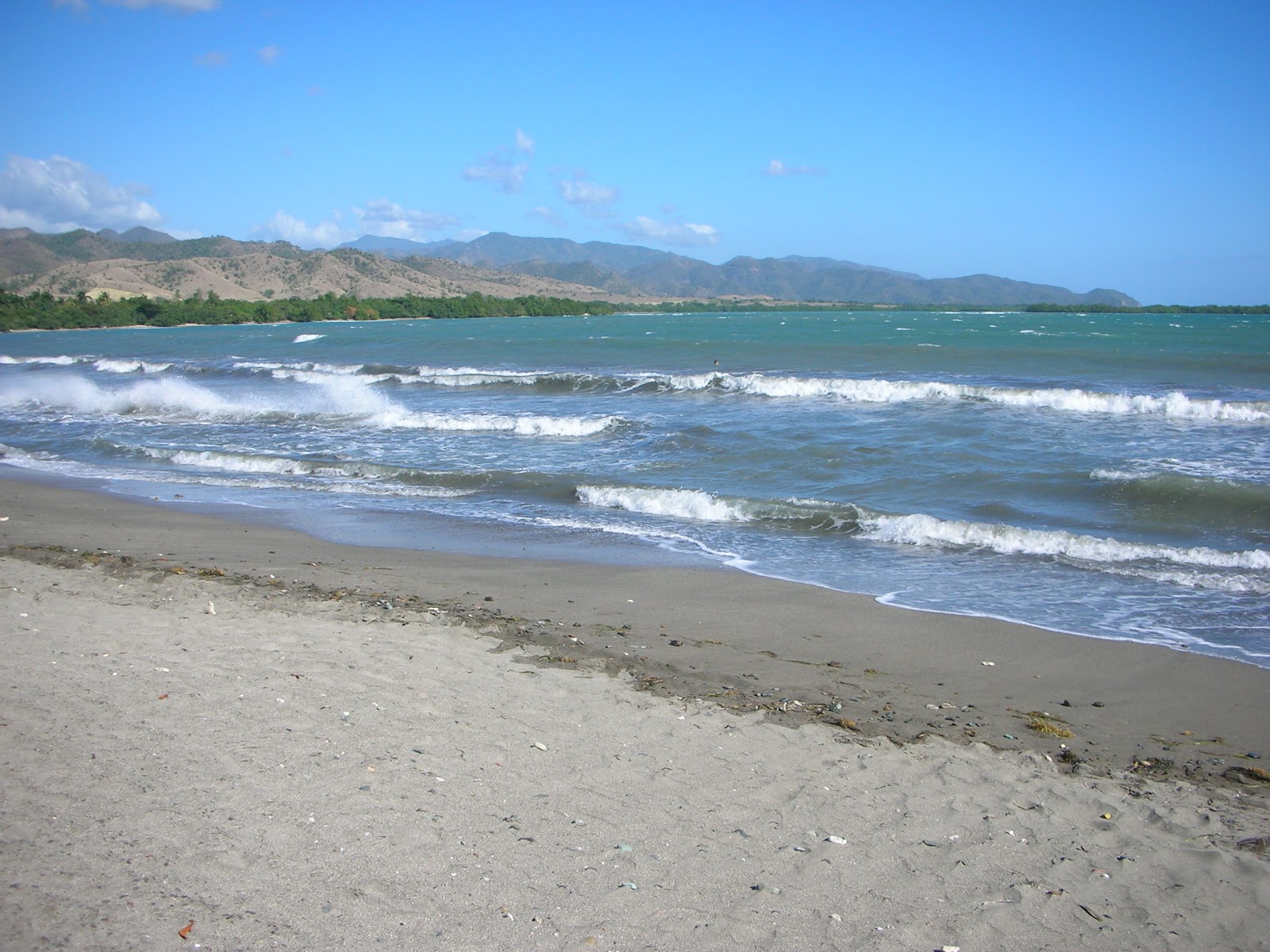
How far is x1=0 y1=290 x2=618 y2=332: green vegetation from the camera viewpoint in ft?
241

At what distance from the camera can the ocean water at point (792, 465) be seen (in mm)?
9094

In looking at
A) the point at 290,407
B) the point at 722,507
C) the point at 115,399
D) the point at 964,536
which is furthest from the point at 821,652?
the point at 115,399

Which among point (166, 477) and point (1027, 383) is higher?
point (1027, 383)

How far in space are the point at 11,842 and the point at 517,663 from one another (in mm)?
3067

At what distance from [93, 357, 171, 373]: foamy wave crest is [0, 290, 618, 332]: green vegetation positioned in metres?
41.2

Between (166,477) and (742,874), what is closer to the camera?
(742,874)

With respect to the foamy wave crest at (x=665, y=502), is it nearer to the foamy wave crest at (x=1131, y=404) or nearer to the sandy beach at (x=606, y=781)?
the sandy beach at (x=606, y=781)

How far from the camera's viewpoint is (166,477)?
1477 centimetres

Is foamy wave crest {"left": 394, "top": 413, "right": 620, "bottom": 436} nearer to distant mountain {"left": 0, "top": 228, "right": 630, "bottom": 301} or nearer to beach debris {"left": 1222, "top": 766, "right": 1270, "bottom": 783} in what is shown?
beach debris {"left": 1222, "top": 766, "right": 1270, "bottom": 783}

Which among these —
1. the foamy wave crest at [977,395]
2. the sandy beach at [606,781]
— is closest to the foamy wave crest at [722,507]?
the sandy beach at [606,781]

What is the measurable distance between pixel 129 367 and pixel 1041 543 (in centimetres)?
3946

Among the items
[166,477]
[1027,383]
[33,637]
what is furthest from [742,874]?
[1027,383]

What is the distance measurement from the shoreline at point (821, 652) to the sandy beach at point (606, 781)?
37 mm

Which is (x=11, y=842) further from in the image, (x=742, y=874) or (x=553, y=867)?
(x=742, y=874)
